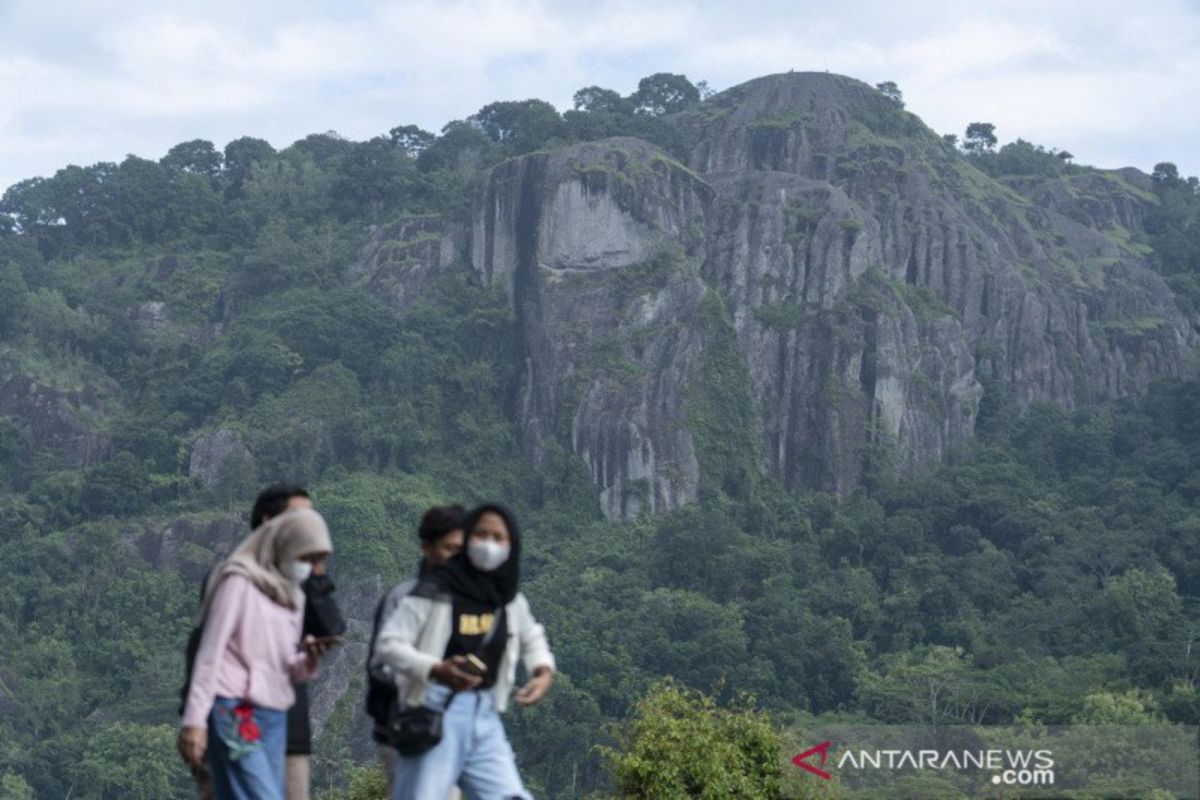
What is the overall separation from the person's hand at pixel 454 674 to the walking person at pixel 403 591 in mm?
194

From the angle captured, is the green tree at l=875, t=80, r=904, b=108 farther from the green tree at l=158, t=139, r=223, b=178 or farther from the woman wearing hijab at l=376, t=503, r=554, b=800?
the woman wearing hijab at l=376, t=503, r=554, b=800

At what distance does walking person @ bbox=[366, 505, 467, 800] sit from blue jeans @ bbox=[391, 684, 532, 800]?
0.09 meters

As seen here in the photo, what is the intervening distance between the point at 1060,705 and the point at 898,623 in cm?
1358

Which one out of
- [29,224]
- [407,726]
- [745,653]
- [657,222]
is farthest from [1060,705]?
[29,224]

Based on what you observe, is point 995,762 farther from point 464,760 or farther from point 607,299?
point 607,299

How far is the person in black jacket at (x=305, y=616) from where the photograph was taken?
792 centimetres

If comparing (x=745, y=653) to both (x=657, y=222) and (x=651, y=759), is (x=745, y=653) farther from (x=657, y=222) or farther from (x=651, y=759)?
(x=651, y=759)

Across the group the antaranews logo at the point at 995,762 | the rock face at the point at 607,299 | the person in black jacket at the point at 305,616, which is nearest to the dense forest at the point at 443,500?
the rock face at the point at 607,299

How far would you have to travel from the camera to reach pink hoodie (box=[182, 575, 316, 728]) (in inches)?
300

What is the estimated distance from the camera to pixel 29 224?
8281 cm

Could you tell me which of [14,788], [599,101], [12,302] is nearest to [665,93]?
[599,101]

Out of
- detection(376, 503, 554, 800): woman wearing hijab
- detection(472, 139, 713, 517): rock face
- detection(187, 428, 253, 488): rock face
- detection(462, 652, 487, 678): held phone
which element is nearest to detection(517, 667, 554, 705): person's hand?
detection(376, 503, 554, 800): woman wearing hijab

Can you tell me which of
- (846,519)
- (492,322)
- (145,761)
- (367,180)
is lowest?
(145,761)

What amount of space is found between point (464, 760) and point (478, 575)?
628 mm
